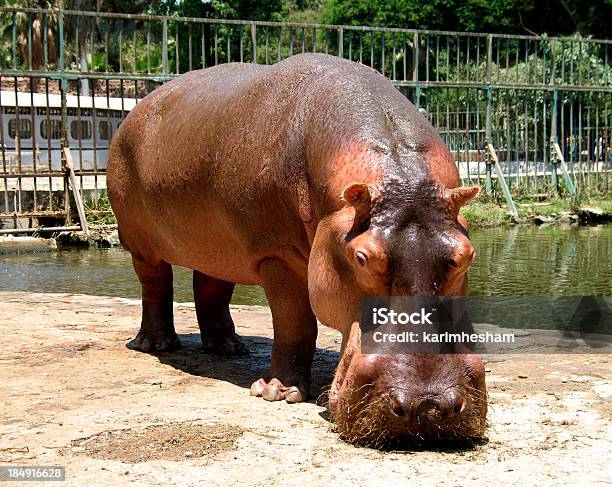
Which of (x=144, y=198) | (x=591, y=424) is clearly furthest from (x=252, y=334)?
(x=591, y=424)

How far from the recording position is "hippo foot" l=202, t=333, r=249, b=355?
20.4ft

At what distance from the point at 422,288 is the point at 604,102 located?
67.8 feet

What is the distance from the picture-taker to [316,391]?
5016 mm

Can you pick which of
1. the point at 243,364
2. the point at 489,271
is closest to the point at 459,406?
the point at 243,364

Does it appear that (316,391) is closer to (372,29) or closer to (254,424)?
(254,424)

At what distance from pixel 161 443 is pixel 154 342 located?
2486mm

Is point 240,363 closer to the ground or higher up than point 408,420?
closer to the ground

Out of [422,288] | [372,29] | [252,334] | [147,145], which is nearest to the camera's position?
[422,288]

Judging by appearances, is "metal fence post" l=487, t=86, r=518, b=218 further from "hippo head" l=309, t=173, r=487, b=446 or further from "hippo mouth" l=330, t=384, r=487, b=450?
"hippo mouth" l=330, t=384, r=487, b=450

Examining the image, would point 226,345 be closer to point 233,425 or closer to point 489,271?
point 233,425

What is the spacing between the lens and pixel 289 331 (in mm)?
4930

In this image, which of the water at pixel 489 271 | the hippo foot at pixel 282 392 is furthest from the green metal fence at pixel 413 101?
the hippo foot at pixel 282 392

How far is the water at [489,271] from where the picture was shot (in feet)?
31.9

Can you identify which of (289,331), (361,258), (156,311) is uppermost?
(361,258)
